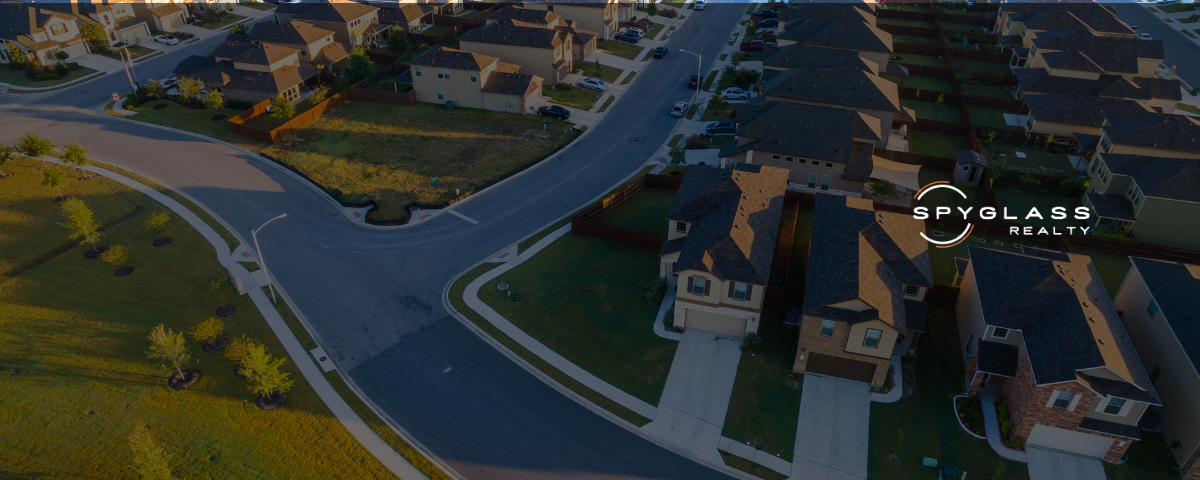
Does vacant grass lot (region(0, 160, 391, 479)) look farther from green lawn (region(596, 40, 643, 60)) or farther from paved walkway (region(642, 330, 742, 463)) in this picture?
green lawn (region(596, 40, 643, 60))

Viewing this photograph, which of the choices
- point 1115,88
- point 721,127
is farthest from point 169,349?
point 1115,88

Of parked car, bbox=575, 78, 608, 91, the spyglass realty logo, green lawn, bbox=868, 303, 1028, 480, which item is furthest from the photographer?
parked car, bbox=575, 78, 608, 91

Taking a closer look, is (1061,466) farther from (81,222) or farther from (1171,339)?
(81,222)

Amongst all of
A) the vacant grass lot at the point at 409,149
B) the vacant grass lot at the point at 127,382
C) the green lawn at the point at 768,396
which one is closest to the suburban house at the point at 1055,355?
the green lawn at the point at 768,396

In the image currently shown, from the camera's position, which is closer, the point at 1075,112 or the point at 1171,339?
the point at 1171,339

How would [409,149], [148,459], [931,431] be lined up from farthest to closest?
[409,149] < [931,431] < [148,459]

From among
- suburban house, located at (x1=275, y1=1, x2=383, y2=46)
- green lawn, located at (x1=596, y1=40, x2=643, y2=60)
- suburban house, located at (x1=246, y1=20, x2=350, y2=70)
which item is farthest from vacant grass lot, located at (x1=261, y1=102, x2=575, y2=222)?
green lawn, located at (x1=596, y1=40, x2=643, y2=60)

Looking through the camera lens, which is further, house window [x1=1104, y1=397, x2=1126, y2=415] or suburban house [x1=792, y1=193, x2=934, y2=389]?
suburban house [x1=792, y1=193, x2=934, y2=389]
